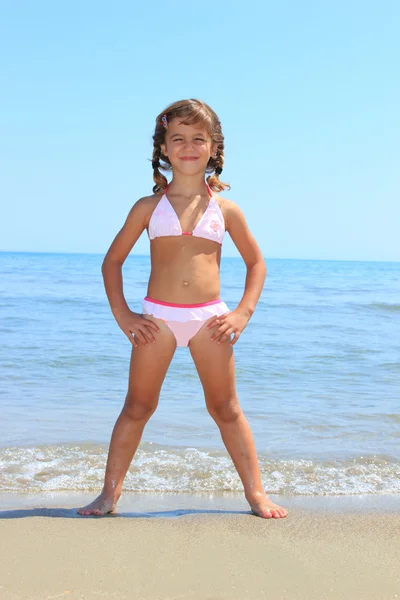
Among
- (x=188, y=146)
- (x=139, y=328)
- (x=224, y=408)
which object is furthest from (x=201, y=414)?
(x=188, y=146)

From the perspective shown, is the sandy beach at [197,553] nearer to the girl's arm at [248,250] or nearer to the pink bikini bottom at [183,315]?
the pink bikini bottom at [183,315]

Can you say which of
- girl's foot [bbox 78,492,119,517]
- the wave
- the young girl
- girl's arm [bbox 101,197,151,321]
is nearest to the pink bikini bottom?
the young girl

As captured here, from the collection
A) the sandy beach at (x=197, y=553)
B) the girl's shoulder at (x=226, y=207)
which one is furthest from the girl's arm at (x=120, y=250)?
the sandy beach at (x=197, y=553)

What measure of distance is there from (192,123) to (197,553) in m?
1.82

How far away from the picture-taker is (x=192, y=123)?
3.27 metres

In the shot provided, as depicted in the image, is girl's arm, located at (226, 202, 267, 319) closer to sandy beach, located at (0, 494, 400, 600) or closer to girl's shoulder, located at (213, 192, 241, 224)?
girl's shoulder, located at (213, 192, 241, 224)

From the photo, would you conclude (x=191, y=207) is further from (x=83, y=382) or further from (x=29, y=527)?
(x=83, y=382)

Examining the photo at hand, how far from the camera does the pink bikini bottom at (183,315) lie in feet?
10.3

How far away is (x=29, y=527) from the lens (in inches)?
116

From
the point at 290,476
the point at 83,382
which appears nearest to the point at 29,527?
the point at 290,476

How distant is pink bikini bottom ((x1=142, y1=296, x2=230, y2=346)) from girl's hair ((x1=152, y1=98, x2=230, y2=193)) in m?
0.59

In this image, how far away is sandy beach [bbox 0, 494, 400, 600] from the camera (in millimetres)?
2375

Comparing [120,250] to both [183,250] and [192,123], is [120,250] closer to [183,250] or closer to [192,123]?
[183,250]

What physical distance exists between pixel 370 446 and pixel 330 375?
2.42 meters
